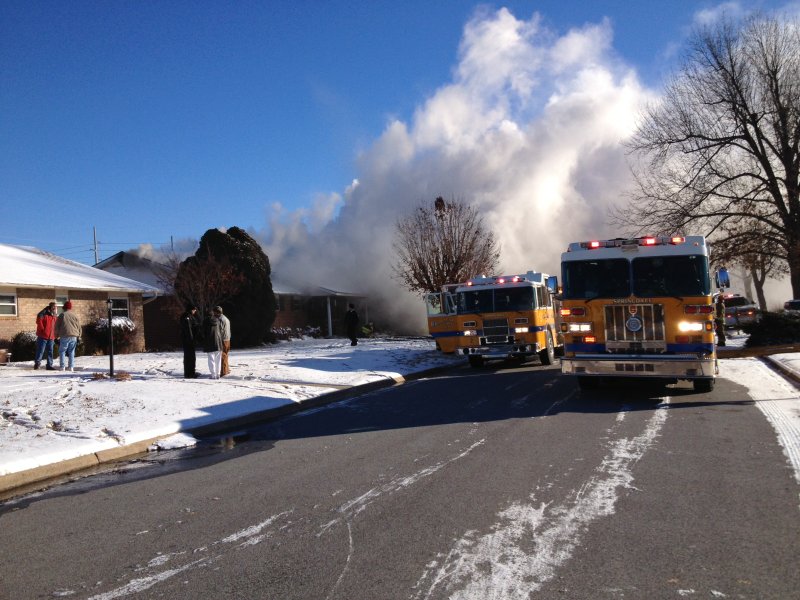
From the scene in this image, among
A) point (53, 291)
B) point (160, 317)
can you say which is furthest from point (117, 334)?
point (160, 317)

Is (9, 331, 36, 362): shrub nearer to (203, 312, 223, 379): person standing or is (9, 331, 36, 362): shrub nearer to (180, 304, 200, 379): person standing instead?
(180, 304, 200, 379): person standing

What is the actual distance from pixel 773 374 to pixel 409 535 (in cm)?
1195

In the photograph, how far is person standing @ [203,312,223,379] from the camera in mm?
13547

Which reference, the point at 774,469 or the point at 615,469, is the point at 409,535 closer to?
the point at 615,469

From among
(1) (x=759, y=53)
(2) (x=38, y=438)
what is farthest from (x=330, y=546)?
(1) (x=759, y=53)

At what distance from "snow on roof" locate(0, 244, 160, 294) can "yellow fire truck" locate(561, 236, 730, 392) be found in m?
17.5

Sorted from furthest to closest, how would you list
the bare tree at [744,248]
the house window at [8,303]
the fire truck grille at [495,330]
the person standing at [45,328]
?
the bare tree at [744,248], the house window at [8,303], the fire truck grille at [495,330], the person standing at [45,328]

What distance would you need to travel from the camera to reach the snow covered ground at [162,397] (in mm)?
8086

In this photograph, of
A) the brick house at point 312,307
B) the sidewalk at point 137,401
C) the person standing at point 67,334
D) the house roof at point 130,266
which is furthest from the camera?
the brick house at point 312,307

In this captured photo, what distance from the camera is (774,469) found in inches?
235

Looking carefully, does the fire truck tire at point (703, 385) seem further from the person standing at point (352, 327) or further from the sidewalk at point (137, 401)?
the person standing at point (352, 327)

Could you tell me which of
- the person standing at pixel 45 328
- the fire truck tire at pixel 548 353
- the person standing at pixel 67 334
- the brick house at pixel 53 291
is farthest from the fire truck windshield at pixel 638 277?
the brick house at pixel 53 291

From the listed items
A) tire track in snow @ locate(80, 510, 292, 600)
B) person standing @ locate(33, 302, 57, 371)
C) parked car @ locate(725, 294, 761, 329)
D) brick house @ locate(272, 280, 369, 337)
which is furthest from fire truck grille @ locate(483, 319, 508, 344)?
brick house @ locate(272, 280, 369, 337)

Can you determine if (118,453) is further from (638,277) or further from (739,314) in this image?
(739,314)
